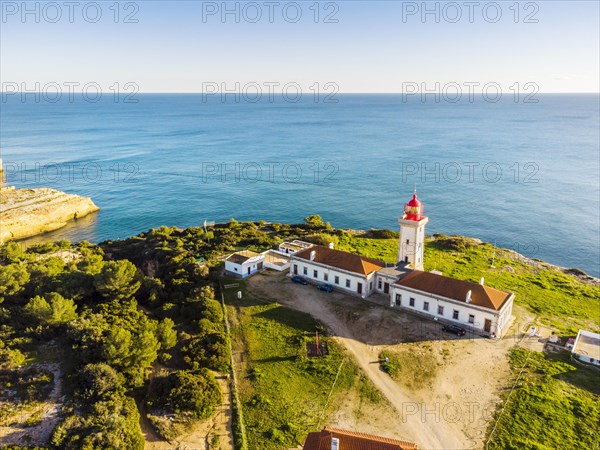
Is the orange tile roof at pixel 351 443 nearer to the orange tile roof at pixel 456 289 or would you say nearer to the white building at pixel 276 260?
the orange tile roof at pixel 456 289

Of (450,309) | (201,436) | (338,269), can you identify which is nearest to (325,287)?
(338,269)

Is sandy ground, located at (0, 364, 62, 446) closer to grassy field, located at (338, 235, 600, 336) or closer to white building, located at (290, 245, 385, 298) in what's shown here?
white building, located at (290, 245, 385, 298)

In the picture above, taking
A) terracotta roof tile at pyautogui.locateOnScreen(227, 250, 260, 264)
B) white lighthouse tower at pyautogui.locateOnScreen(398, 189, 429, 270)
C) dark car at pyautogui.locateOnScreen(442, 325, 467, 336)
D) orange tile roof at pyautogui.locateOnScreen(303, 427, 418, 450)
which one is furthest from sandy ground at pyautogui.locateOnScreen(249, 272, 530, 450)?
white lighthouse tower at pyautogui.locateOnScreen(398, 189, 429, 270)

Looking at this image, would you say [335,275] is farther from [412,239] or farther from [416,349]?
[416,349]

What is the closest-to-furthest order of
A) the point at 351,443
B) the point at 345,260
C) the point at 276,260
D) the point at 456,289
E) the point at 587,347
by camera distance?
the point at 351,443 < the point at 587,347 < the point at 456,289 < the point at 345,260 < the point at 276,260

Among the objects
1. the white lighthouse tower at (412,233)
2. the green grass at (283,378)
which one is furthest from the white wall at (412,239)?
the green grass at (283,378)

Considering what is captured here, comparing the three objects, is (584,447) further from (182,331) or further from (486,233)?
(486,233)

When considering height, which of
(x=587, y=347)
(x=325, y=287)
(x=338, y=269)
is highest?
(x=338, y=269)
